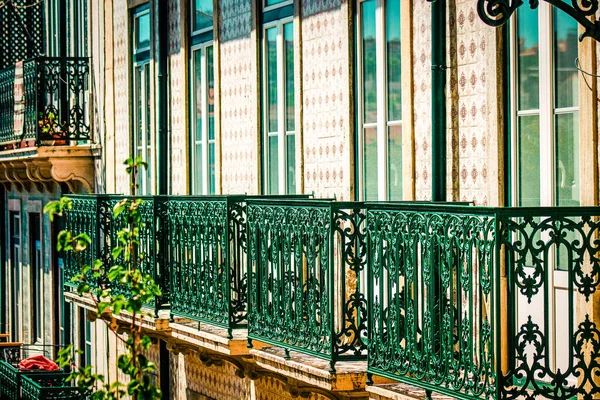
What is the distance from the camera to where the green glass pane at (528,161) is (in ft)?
31.3

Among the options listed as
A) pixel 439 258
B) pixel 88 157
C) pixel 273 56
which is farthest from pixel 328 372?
pixel 88 157

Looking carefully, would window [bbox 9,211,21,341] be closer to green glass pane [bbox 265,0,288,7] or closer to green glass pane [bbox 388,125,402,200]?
green glass pane [bbox 265,0,288,7]

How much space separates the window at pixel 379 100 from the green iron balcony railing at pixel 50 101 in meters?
8.41

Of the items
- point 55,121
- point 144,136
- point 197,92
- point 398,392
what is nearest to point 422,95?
point 398,392

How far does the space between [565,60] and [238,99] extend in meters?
6.44

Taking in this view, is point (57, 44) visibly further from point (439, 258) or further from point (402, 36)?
point (439, 258)

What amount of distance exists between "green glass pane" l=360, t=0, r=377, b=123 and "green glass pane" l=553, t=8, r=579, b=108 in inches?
114

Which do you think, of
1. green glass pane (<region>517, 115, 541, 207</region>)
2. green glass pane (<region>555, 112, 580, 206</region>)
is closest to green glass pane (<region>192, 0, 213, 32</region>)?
green glass pane (<region>517, 115, 541, 207</region>)

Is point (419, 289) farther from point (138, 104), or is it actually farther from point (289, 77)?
point (138, 104)

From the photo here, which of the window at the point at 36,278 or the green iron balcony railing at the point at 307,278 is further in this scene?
the window at the point at 36,278

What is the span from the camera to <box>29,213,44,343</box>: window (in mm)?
24594

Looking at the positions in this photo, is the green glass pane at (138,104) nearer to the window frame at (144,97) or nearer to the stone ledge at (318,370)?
the window frame at (144,97)

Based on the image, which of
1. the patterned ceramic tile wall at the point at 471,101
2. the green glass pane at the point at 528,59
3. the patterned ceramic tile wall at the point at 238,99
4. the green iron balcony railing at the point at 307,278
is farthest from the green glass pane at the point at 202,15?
the green glass pane at the point at 528,59

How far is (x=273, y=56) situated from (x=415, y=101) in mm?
3427
